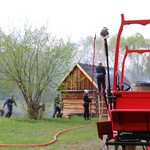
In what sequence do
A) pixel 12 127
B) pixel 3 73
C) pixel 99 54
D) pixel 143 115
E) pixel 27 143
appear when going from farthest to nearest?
1. pixel 3 73
2. pixel 99 54
3. pixel 12 127
4. pixel 27 143
5. pixel 143 115

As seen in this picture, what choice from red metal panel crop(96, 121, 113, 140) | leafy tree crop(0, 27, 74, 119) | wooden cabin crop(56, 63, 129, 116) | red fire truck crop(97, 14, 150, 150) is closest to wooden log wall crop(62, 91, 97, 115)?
wooden cabin crop(56, 63, 129, 116)

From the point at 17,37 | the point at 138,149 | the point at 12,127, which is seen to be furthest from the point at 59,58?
the point at 138,149

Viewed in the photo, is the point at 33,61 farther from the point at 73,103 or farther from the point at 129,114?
the point at 129,114

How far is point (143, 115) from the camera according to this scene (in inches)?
185

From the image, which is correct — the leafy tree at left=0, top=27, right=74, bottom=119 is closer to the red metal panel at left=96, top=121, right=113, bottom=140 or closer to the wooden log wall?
the wooden log wall

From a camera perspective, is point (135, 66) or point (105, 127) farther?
point (135, 66)

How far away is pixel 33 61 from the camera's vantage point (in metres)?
16.8

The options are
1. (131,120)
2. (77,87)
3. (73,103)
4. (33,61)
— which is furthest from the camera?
(73,103)

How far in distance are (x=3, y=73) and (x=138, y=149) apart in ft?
32.5

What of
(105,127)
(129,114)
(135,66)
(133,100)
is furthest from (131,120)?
(135,66)

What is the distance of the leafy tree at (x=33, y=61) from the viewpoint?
16438mm

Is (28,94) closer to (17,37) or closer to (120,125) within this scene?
(17,37)

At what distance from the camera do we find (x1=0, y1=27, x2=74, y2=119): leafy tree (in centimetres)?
1644

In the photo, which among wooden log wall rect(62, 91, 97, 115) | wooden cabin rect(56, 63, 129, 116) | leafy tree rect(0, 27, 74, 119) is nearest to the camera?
leafy tree rect(0, 27, 74, 119)
